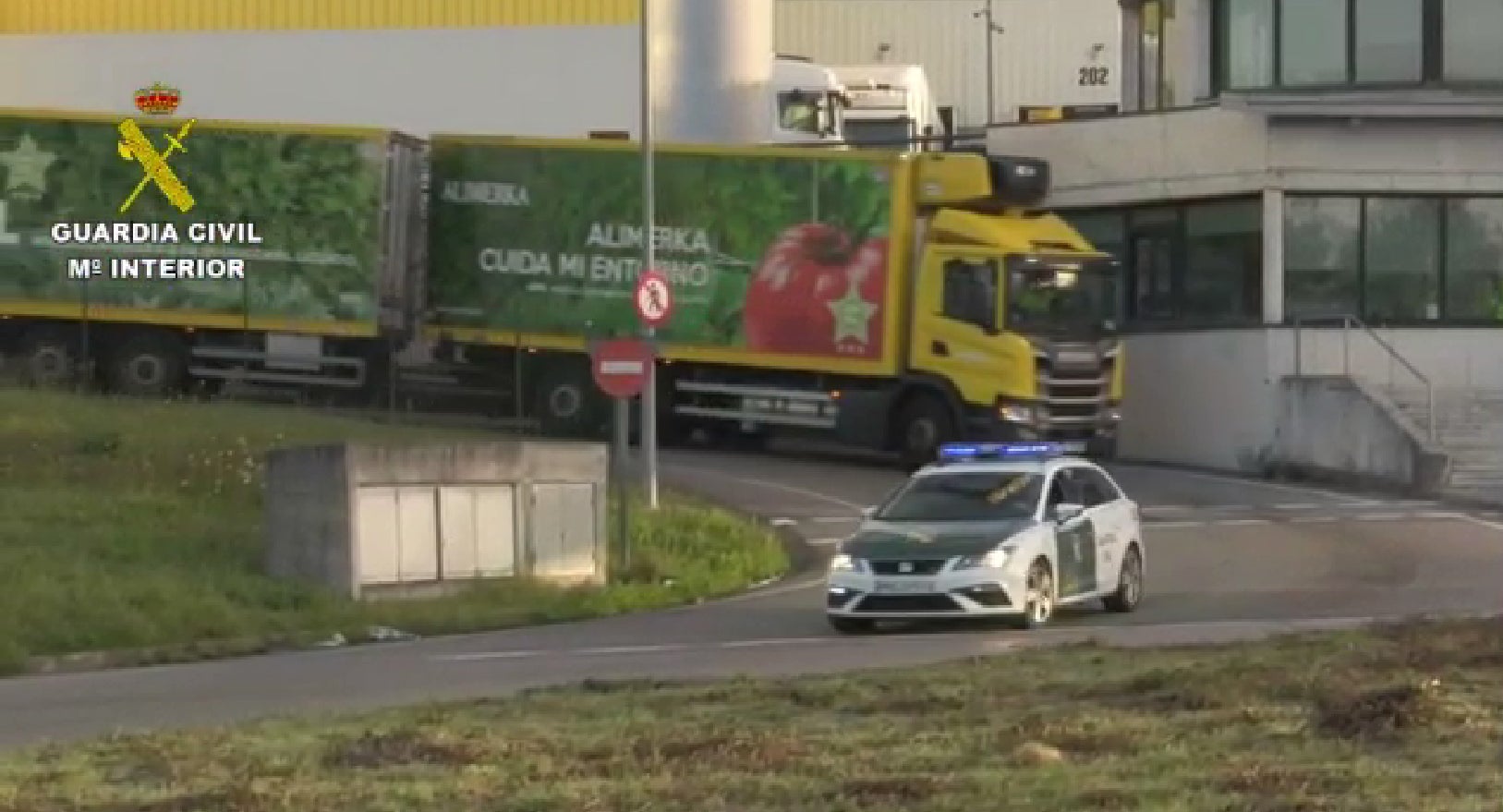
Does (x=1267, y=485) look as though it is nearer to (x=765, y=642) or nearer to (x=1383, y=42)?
(x=1383, y=42)

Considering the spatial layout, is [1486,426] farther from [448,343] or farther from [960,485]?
[960,485]

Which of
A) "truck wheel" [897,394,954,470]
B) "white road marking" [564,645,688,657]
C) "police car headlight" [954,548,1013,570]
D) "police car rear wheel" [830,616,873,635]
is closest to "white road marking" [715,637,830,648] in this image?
"white road marking" [564,645,688,657]

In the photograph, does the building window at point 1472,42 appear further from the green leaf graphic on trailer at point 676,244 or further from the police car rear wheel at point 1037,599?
the police car rear wheel at point 1037,599

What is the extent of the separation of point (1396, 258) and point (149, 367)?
19825mm

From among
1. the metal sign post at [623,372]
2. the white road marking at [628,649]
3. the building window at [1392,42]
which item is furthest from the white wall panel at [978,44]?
the white road marking at [628,649]

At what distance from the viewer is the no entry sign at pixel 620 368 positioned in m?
29.1

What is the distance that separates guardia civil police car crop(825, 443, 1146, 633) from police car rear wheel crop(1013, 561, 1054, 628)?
0.4 inches

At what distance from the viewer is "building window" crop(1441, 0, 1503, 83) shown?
142 ft

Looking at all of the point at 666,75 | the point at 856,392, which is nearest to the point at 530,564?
the point at 856,392

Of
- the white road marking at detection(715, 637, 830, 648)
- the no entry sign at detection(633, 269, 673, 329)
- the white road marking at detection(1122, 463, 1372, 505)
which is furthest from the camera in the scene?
the white road marking at detection(1122, 463, 1372, 505)

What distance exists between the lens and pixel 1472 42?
4334 centimetres

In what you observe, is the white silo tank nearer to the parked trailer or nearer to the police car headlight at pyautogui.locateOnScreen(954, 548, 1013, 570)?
the parked trailer

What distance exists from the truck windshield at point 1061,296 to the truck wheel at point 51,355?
14467mm

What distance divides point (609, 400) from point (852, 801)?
30862 mm
